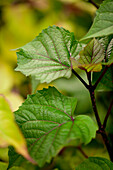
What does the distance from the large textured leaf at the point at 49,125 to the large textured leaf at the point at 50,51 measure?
0.24 feet

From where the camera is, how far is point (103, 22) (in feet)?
1.69

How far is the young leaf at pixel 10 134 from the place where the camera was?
1.16 feet

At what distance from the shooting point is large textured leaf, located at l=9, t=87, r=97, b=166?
44 cm

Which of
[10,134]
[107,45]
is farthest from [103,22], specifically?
[10,134]

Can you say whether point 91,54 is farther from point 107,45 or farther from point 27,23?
point 27,23

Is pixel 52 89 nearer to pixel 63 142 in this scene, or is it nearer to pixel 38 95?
pixel 38 95

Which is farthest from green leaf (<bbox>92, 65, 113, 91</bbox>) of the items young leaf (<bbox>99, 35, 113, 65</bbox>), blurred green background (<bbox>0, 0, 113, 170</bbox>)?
blurred green background (<bbox>0, 0, 113, 170</bbox>)

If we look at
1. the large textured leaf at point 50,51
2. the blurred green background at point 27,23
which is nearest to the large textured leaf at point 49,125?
the large textured leaf at point 50,51

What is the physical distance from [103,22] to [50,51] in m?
0.16

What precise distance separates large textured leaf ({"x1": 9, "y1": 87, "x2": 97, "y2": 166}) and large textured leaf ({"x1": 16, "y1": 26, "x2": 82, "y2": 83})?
0.07 metres

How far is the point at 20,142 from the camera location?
358 mm

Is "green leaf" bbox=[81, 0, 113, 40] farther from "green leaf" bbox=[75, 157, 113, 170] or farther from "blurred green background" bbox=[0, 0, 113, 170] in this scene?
"blurred green background" bbox=[0, 0, 113, 170]

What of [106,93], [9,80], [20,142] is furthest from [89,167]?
[9,80]

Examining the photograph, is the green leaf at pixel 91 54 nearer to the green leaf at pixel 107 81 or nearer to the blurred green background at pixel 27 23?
the green leaf at pixel 107 81
